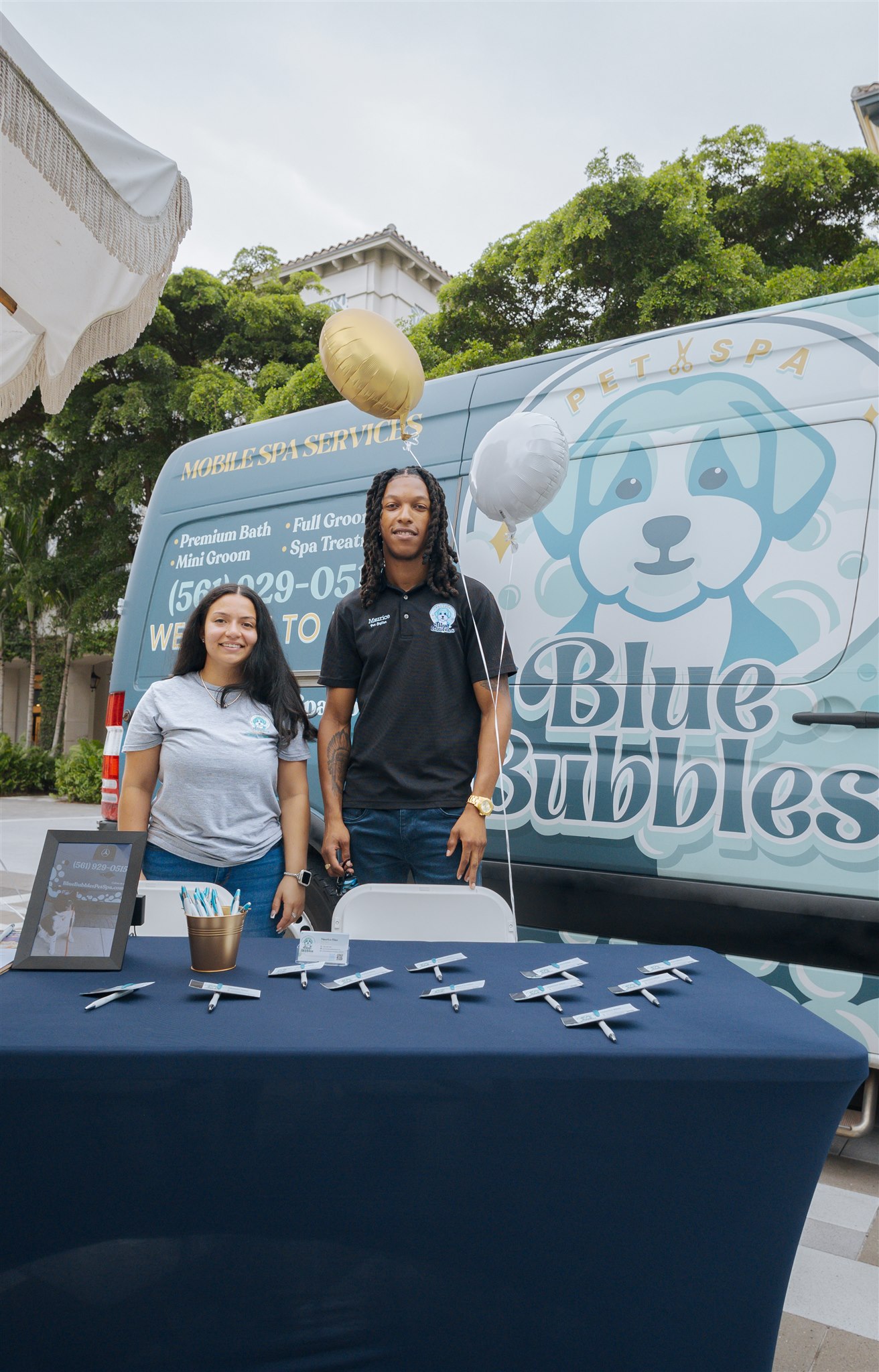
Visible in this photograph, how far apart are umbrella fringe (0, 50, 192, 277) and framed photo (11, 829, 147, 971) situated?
4.38 ft

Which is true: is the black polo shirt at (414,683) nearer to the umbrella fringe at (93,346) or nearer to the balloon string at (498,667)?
the balloon string at (498,667)

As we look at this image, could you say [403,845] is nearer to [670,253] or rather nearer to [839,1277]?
[839,1277]

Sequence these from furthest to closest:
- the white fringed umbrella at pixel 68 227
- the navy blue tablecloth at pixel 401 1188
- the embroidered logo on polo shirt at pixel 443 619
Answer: the embroidered logo on polo shirt at pixel 443 619 → the white fringed umbrella at pixel 68 227 → the navy blue tablecloth at pixel 401 1188

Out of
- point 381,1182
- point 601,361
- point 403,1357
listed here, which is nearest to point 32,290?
point 601,361

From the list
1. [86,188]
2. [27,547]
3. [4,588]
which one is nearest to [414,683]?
[86,188]

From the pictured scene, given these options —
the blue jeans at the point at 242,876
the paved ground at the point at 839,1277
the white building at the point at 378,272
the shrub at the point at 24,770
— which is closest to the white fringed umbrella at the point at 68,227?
the blue jeans at the point at 242,876

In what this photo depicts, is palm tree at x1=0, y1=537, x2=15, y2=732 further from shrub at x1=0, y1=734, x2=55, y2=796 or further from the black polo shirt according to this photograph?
the black polo shirt

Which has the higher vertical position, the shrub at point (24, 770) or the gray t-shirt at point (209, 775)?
the gray t-shirt at point (209, 775)

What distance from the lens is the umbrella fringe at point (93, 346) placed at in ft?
8.00

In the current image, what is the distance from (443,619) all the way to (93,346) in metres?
1.31

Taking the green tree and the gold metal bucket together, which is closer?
the gold metal bucket

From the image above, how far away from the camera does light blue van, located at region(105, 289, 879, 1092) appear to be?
7.06 feet

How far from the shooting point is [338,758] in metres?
→ 2.38

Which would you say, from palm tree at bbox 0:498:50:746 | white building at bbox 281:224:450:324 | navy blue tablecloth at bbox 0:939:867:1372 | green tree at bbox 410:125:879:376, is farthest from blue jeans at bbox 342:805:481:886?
white building at bbox 281:224:450:324
